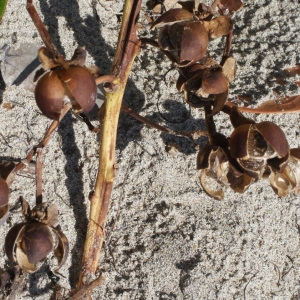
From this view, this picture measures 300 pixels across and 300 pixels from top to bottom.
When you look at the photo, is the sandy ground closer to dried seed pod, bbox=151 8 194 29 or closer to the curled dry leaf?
the curled dry leaf

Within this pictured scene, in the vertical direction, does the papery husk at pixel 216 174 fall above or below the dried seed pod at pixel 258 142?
below

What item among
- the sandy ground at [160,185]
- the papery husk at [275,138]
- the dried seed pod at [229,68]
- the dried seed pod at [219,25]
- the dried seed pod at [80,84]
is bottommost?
the sandy ground at [160,185]

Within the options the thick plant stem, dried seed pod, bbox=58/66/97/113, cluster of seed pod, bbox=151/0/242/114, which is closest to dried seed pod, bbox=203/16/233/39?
cluster of seed pod, bbox=151/0/242/114

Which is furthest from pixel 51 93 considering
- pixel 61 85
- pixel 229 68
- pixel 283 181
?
pixel 283 181

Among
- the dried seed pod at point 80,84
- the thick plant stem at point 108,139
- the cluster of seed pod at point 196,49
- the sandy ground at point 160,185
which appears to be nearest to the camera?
the dried seed pod at point 80,84

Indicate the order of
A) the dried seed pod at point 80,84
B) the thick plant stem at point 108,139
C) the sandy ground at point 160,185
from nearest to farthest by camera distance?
the dried seed pod at point 80,84
the thick plant stem at point 108,139
the sandy ground at point 160,185

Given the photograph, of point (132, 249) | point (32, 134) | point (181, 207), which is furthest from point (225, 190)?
point (32, 134)

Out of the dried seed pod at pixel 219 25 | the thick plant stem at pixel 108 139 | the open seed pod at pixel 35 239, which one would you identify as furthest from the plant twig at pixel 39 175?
the dried seed pod at pixel 219 25

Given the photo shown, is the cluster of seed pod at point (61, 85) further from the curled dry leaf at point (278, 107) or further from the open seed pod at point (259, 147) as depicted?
the curled dry leaf at point (278, 107)
